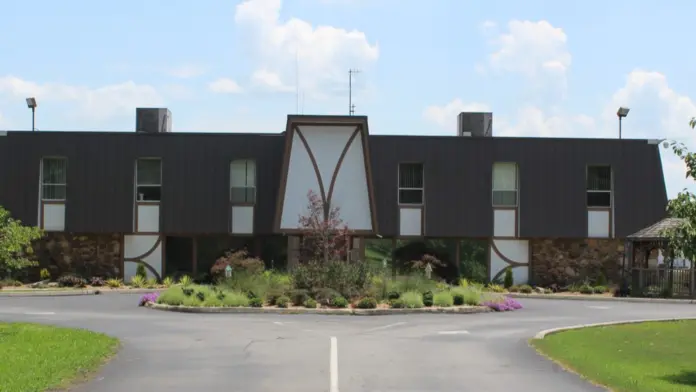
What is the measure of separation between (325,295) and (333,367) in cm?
1328

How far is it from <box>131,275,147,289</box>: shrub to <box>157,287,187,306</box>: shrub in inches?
413

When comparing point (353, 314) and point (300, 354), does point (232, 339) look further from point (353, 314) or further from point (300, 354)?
point (353, 314)

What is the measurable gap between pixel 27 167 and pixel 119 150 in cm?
408

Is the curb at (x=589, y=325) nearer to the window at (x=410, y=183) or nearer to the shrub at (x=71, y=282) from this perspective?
the window at (x=410, y=183)

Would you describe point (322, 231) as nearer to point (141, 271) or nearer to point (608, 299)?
point (141, 271)

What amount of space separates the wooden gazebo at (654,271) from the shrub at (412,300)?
11381mm

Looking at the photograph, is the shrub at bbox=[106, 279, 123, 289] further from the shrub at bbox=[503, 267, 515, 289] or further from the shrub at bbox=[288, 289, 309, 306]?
the shrub at bbox=[503, 267, 515, 289]

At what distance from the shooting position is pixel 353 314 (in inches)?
1013

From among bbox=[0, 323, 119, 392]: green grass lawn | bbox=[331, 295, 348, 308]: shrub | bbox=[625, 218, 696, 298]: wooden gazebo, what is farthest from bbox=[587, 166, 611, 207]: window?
bbox=[0, 323, 119, 392]: green grass lawn

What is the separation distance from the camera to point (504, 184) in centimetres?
4075

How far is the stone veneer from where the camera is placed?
4009cm

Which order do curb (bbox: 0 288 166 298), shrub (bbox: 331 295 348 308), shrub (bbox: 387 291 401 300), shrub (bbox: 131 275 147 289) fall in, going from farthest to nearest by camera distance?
shrub (bbox: 131 275 147 289) → curb (bbox: 0 288 166 298) → shrub (bbox: 387 291 401 300) → shrub (bbox: 331 295 348 308)

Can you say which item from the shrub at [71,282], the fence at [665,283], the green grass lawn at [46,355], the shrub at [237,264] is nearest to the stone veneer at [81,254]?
the shrub at [71,282]

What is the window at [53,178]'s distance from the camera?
4034cm
